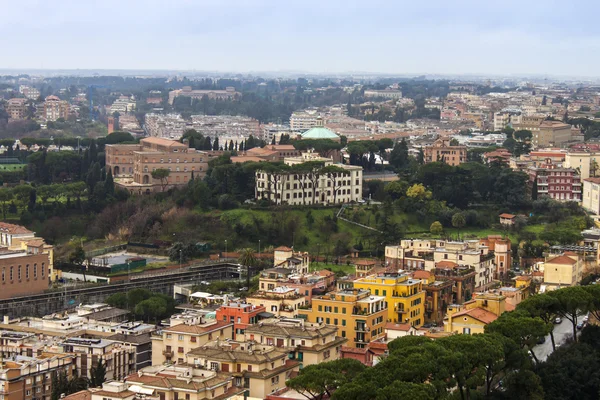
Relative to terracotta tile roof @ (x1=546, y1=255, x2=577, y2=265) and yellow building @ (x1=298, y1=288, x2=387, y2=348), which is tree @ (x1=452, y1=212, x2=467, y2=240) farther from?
yellow building @ (x1=298, y1=288, x2=387, y2=348)

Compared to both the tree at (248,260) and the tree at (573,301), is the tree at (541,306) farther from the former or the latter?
the tree at (248,260)

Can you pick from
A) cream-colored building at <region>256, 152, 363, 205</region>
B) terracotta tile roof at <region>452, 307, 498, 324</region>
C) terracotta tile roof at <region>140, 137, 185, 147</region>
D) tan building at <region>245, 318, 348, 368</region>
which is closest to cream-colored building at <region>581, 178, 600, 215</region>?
cream-colored building at <region>256, 152, 363, 205</region>

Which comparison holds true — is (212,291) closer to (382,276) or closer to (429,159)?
(382,276)

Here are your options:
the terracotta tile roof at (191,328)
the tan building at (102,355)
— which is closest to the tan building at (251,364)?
the terracotta tile roof at (191,328)

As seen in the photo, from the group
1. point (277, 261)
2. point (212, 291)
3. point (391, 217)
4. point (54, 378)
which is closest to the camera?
point (54, 378)

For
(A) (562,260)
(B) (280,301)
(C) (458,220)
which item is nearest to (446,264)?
(A) (562,260)

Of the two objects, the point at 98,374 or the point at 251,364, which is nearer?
the point at 251,364

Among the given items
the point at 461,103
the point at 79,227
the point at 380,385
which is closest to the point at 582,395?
the point at 380,385

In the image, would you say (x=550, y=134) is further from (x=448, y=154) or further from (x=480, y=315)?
(x=480, y=315)
